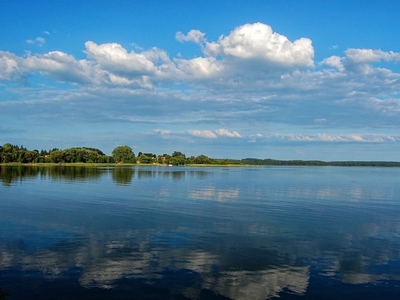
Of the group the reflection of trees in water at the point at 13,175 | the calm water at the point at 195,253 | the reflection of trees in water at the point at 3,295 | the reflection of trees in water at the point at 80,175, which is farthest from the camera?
the reflection of trees in water at the point at 80,175

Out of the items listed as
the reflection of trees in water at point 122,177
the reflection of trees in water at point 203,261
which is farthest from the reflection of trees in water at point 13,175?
the reflection of trees in water at point 203,261

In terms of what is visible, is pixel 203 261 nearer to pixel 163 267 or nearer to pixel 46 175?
pixel 163 267

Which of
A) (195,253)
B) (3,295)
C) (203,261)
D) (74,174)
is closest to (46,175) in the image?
(74,174)

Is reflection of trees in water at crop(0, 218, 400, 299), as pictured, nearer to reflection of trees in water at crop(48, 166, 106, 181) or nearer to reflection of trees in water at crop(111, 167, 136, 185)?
reflection of trees in water at crop(111, 167, 136, 185)

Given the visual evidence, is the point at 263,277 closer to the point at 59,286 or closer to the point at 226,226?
the point at 59,286

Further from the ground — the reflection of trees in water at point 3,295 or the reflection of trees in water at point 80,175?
the reflection of trees in water at point 80,175

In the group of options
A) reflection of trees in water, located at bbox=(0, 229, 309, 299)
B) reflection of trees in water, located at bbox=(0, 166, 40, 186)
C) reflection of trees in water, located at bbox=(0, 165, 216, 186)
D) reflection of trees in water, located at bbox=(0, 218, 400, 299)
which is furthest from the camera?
reflection of trees in water, located at bbox=(0, 165, 216, 186)

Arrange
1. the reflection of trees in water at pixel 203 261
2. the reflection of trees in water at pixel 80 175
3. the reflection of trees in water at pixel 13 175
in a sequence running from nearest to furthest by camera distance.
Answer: the reflection of trees in water at pixel 203 261 → the reflection of trees in water at pixel 13 175 → the reflection of trees in water at pixel 80 175

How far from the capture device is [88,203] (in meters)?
39.5

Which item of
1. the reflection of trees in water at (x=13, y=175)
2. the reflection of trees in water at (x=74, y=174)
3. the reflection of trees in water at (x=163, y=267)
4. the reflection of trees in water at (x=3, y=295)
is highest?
the reflection of trees in water at (x=74, y=174)

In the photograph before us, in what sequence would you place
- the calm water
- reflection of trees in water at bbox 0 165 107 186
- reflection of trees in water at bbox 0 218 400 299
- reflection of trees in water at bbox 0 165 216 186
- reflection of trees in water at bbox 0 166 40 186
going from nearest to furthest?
the calm water
reflection of trees in water at bbox 0 218 400 299
reflection of trees in water at bbox 0 166 40 186
reflection of trees in water at bbox 0 165 107 186
reflection of trees in water at bbox 0 165 216 186

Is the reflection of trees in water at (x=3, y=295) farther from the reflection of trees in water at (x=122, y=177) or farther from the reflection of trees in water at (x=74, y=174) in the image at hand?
the reflection of trees in water at (x=74, y=174)

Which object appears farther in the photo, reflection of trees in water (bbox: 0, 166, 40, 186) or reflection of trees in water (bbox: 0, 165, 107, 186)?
reflection of trees in water (bbox: 0, 165, 107, 186)

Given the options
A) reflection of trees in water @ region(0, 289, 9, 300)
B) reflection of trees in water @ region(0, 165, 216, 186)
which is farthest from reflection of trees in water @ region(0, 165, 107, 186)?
reflection of trees in water @ region(0, 289, 9, 300)
